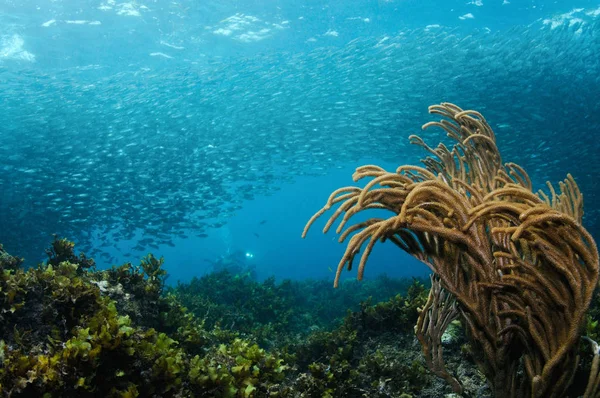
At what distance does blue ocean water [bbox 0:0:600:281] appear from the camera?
1702 centimetres

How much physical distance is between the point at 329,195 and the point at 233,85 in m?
12.7

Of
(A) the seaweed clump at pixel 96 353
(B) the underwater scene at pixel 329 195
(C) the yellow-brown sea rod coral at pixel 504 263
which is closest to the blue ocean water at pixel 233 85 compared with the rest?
(B) the underwater scene at pixel 329 195

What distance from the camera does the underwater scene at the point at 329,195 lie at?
Result: 2.89m

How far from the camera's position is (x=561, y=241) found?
2.60 m

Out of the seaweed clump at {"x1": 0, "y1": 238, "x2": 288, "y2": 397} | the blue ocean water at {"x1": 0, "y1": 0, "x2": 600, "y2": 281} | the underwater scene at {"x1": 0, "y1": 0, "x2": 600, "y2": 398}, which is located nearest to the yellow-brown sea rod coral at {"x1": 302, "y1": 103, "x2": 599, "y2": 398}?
the underwater scene at {"x1": 0, "y1": 0, "x2": 600, "y2": 398}

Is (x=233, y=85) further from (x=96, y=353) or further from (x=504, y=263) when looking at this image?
(x=504, y=263)

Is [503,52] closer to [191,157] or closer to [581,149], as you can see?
[581,149]

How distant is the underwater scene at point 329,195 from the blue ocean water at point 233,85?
0.38 feet

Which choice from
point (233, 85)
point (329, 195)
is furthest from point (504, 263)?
point (233, 85)

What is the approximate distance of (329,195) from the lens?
480 inches

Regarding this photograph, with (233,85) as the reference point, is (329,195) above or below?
below

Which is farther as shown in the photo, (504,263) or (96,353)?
(504,263)

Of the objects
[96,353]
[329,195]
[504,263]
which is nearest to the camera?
[96,353]

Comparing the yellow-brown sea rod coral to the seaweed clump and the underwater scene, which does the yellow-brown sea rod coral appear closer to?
the underwater scene
